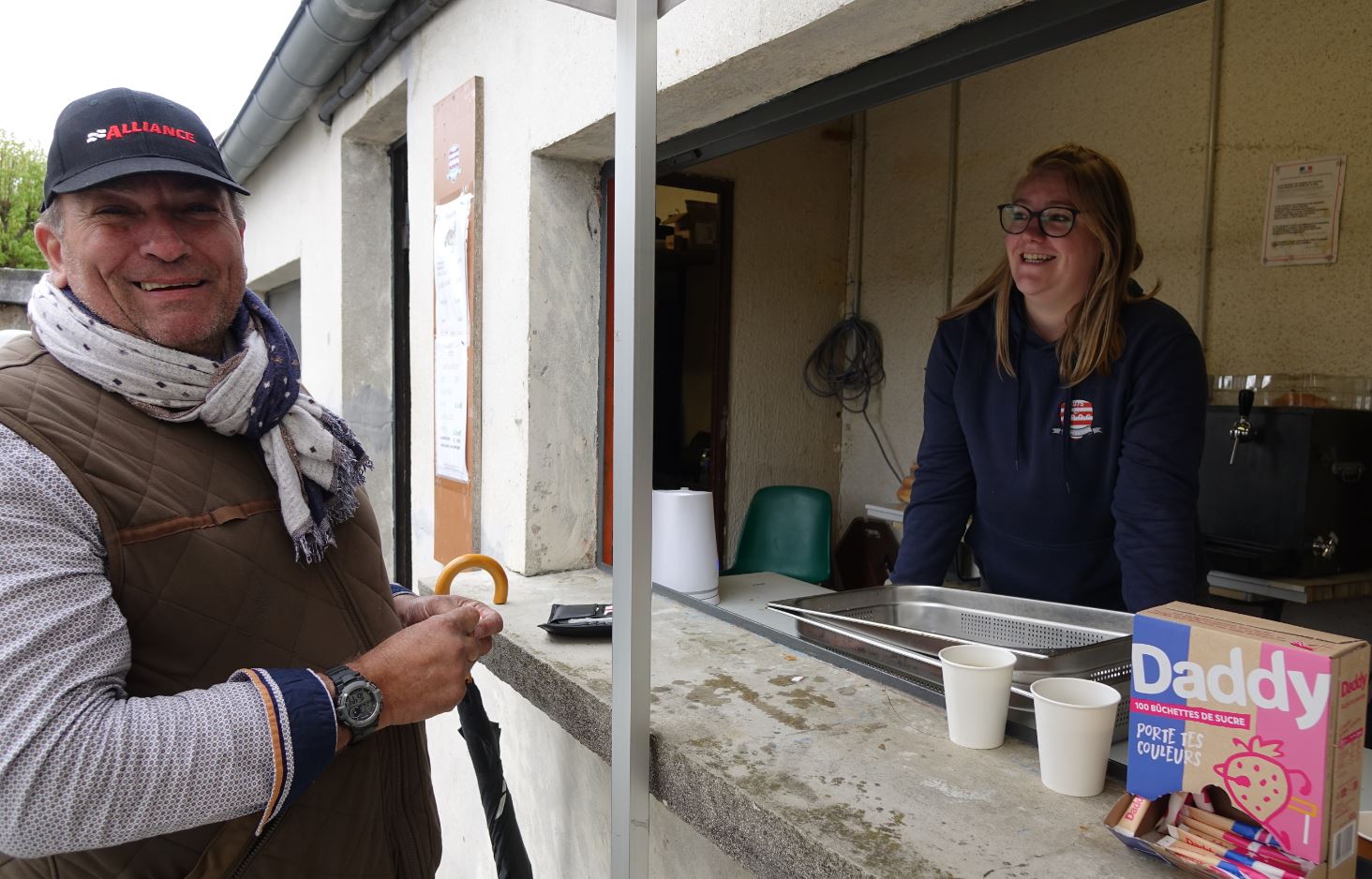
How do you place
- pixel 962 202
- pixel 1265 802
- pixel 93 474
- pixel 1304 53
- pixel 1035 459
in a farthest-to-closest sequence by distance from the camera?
pixel 962 202 < pixel 1304 53 < pixel 1035 459 < pixel 93 474 < pixel 1265 802

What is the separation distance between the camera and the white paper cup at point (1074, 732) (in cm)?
111

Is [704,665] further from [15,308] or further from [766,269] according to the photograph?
[15,308]

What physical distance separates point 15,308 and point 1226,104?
847 cm

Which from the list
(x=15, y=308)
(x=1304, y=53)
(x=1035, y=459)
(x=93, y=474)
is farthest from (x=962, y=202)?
(x=15, y=308)

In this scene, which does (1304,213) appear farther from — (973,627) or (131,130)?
(131,130)

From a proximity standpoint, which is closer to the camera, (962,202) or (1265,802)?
(1265,802)

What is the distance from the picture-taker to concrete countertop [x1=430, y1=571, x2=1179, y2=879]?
1021mm

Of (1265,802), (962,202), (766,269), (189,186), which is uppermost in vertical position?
(962,202)

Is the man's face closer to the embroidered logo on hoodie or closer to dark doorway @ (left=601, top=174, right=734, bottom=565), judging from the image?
the embroidered logo on hoodie

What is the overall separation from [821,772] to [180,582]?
0.92 meters

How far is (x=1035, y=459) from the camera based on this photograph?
1.85 metres

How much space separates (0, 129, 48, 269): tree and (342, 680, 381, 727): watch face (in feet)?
54.7

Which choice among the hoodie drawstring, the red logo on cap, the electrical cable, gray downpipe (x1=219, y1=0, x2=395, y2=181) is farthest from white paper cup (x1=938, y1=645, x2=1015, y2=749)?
the electrical cable

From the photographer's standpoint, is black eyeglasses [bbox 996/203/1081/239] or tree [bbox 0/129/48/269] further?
tree [bbox 0/129/48/269]
